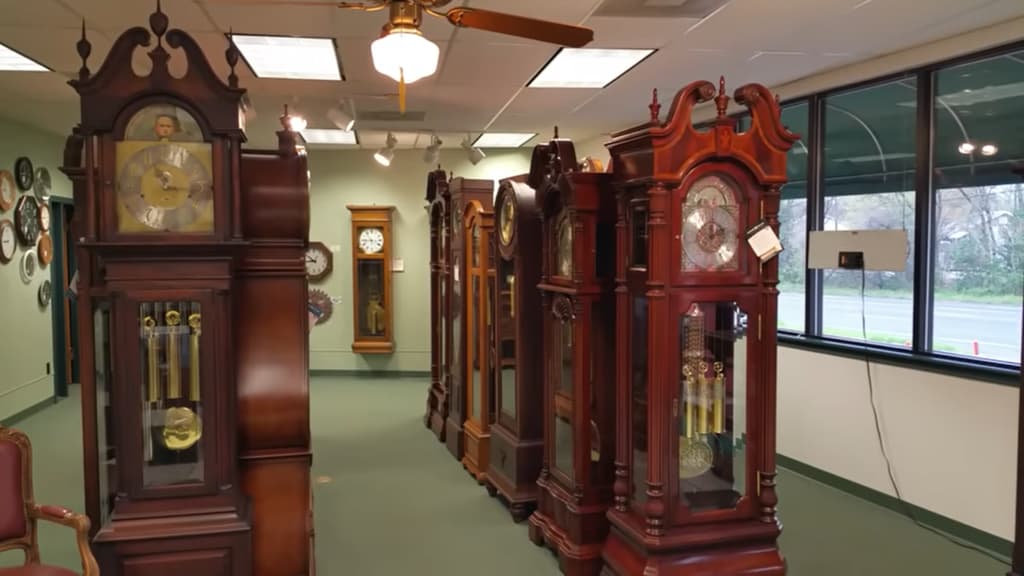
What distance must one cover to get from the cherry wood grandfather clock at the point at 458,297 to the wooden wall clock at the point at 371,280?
2.97 metres

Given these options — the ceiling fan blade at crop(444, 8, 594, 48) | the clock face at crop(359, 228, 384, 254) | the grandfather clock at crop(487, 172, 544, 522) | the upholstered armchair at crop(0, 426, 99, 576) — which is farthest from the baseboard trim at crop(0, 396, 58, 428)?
the ceiling fan blade at crop(444, 8, 594, 48)

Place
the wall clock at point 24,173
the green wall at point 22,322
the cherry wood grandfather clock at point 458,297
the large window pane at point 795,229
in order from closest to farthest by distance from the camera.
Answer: the large window pane at point 795,229, the cherry wood grandfather clock at point 458,297, the green wall at point 22,322, the wall clock at point 24,173

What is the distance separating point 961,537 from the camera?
3.91 m

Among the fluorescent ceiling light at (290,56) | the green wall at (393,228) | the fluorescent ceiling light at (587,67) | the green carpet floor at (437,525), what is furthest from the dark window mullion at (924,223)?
the green wall at (393,228)

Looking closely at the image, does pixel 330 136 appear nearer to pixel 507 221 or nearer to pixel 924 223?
pixel 507 221

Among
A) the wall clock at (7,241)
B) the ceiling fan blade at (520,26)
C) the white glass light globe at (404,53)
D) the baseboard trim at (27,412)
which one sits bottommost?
the baseboard trim at (27,412)

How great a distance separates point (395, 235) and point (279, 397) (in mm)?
5919

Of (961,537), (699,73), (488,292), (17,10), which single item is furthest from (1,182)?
(961,537)

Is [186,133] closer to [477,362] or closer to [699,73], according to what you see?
[477,362]

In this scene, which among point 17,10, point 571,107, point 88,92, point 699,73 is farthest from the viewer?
point 571,107

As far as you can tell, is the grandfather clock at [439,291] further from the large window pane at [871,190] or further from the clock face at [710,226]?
the clock face at [710,226]

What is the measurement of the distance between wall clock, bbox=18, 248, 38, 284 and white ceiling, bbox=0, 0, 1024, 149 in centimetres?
138

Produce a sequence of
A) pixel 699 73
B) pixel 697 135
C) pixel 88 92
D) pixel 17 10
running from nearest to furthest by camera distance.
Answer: pixel 88 92 → pixel 697 135 → pixel 17 10 → pixel 699 73

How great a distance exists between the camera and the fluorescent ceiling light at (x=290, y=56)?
4.02m
